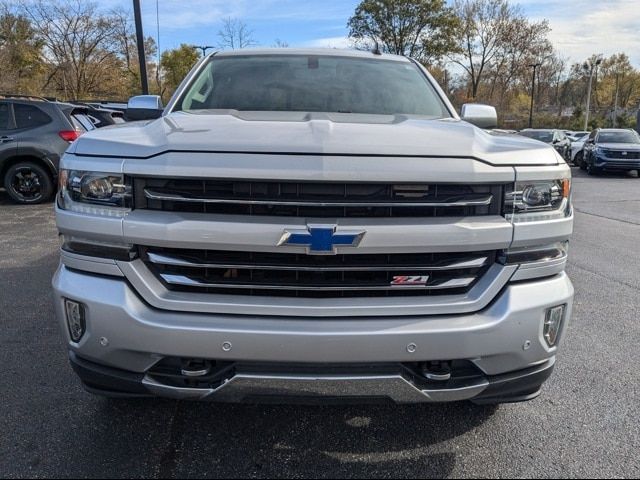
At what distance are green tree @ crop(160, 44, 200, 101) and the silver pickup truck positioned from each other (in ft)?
124

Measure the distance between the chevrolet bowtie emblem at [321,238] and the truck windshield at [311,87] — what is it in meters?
1.44

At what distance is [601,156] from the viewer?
739 inches

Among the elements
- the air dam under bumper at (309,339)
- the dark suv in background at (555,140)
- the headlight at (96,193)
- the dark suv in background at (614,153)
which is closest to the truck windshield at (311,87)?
the headlight at (96,193)

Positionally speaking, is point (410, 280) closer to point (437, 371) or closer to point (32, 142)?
point (437, 371)

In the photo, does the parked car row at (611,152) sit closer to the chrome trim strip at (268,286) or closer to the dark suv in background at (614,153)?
the dark suv in background at (614,153)

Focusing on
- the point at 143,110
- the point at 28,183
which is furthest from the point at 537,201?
the point at 28,183

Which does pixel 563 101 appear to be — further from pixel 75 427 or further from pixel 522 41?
pixel 75 427

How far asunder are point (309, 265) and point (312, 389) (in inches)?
18.8

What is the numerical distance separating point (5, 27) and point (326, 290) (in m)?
34.2

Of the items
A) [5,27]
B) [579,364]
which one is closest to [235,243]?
[579,364]

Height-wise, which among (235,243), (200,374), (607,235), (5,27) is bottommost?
(607,235)

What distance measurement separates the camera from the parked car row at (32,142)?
958cm

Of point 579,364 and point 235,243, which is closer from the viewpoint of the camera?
point 235,243

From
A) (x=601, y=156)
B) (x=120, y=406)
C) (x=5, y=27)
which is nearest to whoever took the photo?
(x=120, y=406)
